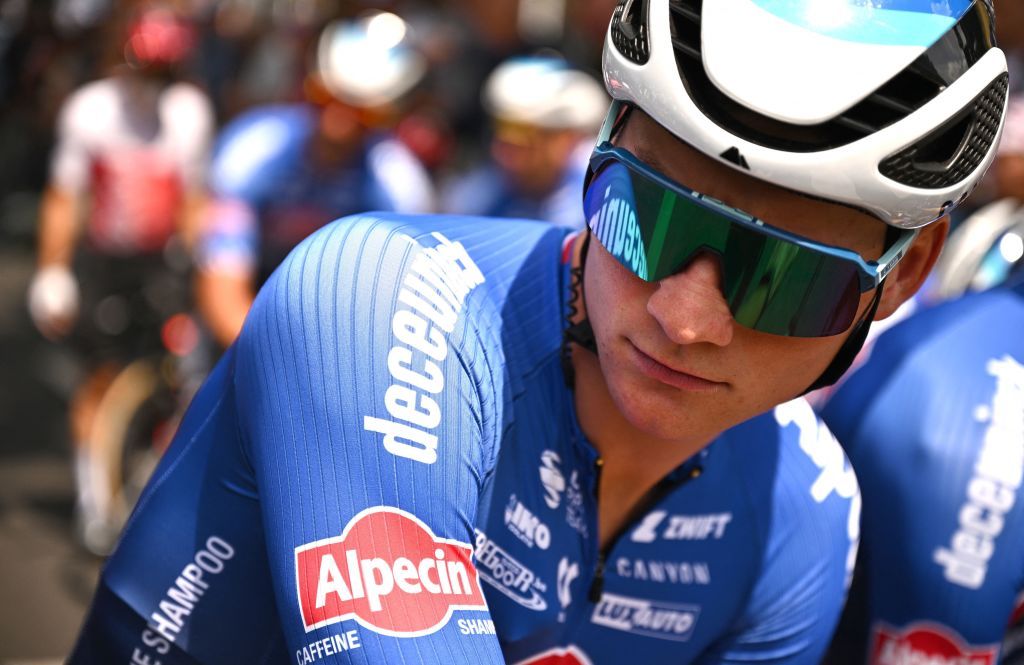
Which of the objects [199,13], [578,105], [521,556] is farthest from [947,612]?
[199,13]

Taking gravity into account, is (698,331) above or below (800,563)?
above

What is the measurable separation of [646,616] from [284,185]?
4.88m

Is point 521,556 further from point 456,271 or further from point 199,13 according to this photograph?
A: point 199,13

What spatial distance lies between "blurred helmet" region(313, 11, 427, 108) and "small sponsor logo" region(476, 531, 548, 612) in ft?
16.4

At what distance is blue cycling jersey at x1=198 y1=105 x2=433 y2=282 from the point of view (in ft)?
21.1

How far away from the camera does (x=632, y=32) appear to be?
176 cm

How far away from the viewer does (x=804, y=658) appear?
222cm

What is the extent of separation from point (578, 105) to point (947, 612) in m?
5.40

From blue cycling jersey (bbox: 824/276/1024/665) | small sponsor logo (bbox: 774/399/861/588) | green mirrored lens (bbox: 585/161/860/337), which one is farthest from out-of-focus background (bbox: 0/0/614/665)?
green mirrored lens (bbox: 585/161/860/337)

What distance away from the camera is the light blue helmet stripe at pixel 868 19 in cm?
160

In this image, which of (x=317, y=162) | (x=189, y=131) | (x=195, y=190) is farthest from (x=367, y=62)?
(x=189, y=131)

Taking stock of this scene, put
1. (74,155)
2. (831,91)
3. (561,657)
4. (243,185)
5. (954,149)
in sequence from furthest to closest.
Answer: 1. (74,155)
2. (243,185)
3. (561,657)
4. (954,149)
5. (831,91)

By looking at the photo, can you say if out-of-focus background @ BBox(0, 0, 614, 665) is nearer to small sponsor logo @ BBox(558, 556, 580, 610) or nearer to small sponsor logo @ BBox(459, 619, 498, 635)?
small sponsor logo @ BBox(558, 556, 580, 610)

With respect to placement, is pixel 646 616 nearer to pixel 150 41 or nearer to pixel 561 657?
pixel 561 657
